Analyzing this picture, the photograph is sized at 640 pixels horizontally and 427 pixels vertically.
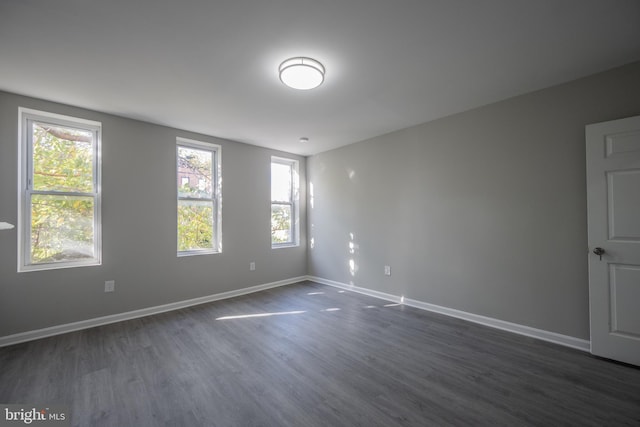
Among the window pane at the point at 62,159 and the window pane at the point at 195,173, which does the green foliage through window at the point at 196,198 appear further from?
the window pane at the point at 62,159

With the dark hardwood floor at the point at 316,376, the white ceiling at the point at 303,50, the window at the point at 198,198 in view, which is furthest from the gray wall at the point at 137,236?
the white ceiling at the point at 303,50

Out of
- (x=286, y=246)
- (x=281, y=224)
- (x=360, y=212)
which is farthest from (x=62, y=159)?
(x=360, y=212)

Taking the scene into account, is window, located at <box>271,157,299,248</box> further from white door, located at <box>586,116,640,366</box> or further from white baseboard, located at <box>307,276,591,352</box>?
white door, located at <box>586,116,640,366</box>

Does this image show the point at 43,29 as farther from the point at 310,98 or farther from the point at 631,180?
the point at 631,180

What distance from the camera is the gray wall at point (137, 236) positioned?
9.08 ft

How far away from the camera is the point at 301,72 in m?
2.29

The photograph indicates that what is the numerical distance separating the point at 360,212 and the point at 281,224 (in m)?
1.61

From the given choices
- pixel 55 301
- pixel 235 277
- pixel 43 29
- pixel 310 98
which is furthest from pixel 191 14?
pixel 235 277

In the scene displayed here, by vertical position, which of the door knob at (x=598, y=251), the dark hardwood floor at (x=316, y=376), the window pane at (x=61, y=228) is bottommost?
the dark hardwood floor at (x=316, y=376)

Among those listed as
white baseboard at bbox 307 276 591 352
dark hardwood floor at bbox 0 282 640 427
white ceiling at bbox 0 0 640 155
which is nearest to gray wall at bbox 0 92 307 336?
dark hardwood floor at bbox 0 282 640 427

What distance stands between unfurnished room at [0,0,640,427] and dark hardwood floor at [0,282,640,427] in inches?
0.8

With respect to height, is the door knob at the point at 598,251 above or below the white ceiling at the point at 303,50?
below

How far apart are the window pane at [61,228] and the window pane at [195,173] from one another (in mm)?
1101

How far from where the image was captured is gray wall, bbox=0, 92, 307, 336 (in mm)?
2768
